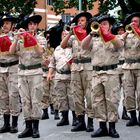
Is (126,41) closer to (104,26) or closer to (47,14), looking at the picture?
(104,26)

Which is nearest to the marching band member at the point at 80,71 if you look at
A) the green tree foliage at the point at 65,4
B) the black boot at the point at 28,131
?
the black boot at the point at 28,131

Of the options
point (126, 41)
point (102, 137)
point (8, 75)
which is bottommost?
point (102, 137)

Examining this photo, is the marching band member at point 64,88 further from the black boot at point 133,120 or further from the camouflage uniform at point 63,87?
the black boot at point 133,120

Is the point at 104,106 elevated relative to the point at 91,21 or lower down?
lower down

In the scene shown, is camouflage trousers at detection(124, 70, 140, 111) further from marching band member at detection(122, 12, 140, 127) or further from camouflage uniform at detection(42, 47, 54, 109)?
camouflage uniform at detection(42, 47, 54, 109)

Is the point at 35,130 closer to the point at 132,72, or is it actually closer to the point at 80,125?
the point at 80,125

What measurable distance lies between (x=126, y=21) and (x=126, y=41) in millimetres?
407

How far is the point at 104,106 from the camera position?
28.8ft

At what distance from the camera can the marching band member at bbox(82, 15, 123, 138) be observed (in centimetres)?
863

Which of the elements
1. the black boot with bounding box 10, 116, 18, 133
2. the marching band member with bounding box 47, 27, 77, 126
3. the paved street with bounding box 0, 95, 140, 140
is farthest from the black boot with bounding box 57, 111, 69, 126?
the black boot with bounding box 10, 116, 18, 133

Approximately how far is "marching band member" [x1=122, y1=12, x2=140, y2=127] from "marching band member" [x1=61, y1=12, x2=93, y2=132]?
0.90 meters

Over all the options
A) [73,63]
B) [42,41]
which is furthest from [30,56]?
[73,63]

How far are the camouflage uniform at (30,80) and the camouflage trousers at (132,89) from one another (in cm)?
185

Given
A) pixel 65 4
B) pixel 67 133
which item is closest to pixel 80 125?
pixel 67 133
